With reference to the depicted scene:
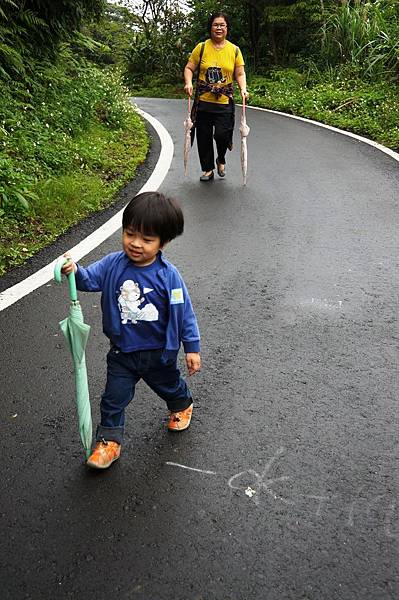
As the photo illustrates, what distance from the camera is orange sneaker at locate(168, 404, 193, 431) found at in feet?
10.4

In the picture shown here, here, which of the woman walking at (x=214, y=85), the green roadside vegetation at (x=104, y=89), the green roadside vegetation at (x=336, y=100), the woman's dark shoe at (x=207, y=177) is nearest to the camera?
the green roadside vegetation at (x=104, y=89)

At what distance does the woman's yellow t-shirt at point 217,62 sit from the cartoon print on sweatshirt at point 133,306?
5.53 meters

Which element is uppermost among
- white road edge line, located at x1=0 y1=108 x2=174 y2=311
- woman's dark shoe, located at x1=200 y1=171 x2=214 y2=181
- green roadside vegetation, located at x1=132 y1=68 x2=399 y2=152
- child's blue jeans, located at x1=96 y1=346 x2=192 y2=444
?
child's blue jeans, located at x1=96 y1=346 x2=192 y2=444

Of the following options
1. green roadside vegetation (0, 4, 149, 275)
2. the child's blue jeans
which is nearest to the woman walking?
green roadside vegetation (0, 4, 149, 275)

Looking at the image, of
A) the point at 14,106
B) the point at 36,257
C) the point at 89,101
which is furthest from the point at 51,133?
the point at 36,257

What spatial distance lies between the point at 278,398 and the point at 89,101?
8200mm

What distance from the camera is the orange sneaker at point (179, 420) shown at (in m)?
3.17

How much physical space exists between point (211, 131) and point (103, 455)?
5947mm

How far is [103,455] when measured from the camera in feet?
9.42

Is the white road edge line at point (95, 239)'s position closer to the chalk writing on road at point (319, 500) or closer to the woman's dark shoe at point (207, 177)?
the woman's dark shoe at point (207, 177)

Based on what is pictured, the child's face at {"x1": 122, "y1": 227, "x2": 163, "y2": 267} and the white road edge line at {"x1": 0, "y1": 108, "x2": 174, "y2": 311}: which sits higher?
the child's face at {"x1": 122, "y1": 227, "x2": 163, "y2": 267}

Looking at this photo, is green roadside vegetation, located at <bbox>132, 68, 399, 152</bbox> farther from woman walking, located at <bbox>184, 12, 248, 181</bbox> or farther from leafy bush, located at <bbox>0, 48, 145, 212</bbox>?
leafy bush, located at <bbox>0, 48, 145, 212</bbox>

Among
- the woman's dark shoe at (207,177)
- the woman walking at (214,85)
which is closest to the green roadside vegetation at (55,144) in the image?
the woman's dark shoe at (207,177)

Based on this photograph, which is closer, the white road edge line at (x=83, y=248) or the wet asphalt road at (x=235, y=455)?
the wet asphalt road at (x=235, y=455)
